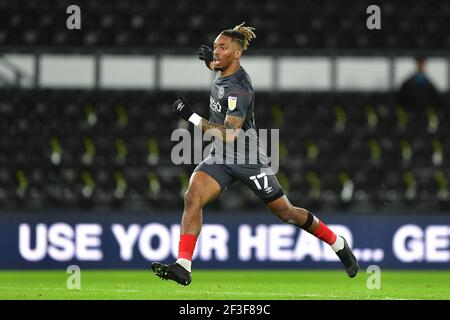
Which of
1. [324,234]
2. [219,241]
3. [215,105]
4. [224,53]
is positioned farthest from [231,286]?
[219,241]

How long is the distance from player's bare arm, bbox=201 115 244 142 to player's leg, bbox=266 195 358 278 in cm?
81

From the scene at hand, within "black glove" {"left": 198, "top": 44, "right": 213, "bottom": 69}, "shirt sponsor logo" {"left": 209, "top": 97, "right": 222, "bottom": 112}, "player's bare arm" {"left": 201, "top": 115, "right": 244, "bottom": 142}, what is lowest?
"player's bare arm" {"left": 201, "top": 115, "right": 244, "bottom": 142}

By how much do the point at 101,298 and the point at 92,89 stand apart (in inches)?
352

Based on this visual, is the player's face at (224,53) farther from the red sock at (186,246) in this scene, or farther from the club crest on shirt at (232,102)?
the red sock at (186,246)

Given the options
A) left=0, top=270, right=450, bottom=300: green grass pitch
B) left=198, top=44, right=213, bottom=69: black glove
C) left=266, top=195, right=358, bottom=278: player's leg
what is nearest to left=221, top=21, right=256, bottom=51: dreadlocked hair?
left=198, top=44, right=213, bottom=69: black glove

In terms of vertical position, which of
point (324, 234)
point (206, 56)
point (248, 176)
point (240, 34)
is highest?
point (240, 34)

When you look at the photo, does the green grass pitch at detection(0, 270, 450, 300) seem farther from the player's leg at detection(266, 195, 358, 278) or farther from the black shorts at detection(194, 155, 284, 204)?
the black shorts at detection(194, 155, 284, 204)

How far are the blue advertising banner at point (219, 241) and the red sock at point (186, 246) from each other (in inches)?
203

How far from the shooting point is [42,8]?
18.8 m

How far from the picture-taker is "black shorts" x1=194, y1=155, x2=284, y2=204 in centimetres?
963

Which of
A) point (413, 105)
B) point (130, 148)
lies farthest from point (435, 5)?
Answer: point (130, 148)

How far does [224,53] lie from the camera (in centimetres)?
970

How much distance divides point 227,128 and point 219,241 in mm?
5546

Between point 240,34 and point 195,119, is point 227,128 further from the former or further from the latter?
point 240,34
